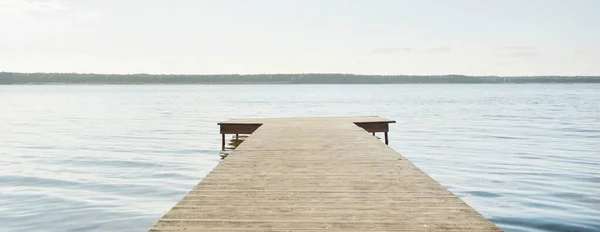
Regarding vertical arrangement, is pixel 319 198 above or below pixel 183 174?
above

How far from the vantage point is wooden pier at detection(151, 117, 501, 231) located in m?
4.82

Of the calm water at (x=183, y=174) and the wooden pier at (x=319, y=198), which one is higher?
the wooden pier at (x=319, y=198)

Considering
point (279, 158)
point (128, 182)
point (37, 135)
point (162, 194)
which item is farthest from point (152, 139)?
point (279, 158)

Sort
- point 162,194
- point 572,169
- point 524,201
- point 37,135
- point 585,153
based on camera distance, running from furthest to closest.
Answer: point 37,135 < point 585,153 < point 572,169 < point 162,194 < point 524,201

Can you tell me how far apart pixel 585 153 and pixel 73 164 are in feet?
51.3

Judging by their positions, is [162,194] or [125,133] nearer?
[162,194]

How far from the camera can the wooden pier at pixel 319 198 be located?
4.82 meters

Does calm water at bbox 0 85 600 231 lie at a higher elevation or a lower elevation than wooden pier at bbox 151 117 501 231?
lower

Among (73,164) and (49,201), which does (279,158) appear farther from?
(73,164)

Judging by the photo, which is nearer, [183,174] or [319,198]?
[319,198]

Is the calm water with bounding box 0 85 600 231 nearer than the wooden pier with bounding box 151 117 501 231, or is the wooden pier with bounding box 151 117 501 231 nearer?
the wooden pier with bounding box 151 117 501 231

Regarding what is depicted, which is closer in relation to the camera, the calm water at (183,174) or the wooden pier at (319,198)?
the wooden pier at (319,198)

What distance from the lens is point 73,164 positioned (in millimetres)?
16406

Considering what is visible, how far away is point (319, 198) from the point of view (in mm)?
5957
